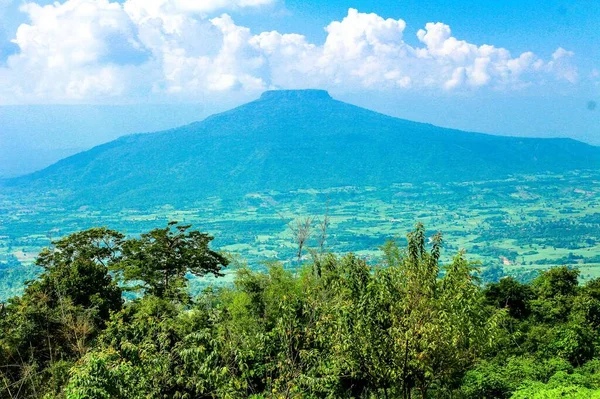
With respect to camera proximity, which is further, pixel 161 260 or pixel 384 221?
pixel 384 221

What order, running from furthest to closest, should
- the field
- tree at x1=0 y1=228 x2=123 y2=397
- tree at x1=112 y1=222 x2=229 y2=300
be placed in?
the field
tree at x1=112 y1=222 x2=229 y2=300
tree at x1=0 y1=228 x2=123 y2=397

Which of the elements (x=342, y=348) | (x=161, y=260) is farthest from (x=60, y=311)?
(x=342, y=348)

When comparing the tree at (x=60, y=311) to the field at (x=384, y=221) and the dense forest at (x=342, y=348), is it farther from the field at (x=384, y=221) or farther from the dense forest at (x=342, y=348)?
the field at (x=384, y=221)

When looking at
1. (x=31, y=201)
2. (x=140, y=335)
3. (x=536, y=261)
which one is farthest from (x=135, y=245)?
(x=31, y=201)

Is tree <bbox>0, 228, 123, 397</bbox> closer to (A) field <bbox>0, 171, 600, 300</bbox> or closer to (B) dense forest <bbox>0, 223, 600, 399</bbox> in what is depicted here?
(B) dense forest <bbox>0, 223, 600, 399</bbox>

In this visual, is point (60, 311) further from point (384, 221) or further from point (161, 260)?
point (384, 221)

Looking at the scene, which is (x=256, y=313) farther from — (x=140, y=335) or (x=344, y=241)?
(x=344, y=241)

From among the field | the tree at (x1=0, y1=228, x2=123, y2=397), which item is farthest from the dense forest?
the field

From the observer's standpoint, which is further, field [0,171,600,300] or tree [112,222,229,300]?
field [0,171,600,300]

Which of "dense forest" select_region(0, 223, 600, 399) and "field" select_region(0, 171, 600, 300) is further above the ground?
"dense forest" select_region(0, 223, 600, 399)
